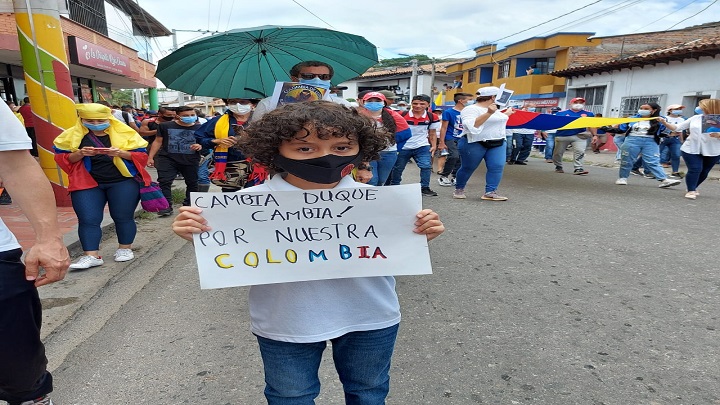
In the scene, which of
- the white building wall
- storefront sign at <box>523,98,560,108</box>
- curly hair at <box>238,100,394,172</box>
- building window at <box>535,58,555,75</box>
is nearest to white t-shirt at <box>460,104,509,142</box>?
curly hair at <box>238,100,394,172</box>

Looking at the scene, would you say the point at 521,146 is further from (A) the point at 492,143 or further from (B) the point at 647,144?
(A) the point at 492,143

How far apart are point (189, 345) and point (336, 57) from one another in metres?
2.49

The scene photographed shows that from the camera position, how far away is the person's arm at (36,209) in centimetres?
169

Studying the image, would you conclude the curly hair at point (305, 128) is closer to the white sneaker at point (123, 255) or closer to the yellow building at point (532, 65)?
the white sneaker at point (123, 255)

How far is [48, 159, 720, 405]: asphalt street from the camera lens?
234 cm

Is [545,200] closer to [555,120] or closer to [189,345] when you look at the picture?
[555,120]

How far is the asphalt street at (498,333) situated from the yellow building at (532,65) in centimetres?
1800

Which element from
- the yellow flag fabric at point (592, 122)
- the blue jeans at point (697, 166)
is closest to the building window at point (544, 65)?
the yellow flag fabric at point (592, 122)

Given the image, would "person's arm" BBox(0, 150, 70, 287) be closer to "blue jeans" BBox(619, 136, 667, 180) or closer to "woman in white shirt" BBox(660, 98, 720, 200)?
"woman in white shirt" BBox(660, 98, 720, 200)

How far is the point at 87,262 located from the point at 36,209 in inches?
111

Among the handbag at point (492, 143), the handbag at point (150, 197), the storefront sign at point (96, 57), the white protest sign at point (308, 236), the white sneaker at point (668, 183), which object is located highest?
the storefront sign at point (96, 57)

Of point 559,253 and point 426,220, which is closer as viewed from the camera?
point 426,220

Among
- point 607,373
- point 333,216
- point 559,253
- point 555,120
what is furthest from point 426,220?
point 555,120

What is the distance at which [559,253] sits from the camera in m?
4.50
